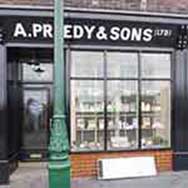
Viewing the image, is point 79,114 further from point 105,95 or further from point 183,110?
point 183,110

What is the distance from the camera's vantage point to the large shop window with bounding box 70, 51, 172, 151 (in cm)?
1243

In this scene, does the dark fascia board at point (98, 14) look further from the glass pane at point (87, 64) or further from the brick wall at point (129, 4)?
the glass pane at point (87, 64)

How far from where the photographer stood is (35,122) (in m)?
13.7

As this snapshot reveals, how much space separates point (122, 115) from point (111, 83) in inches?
33.6

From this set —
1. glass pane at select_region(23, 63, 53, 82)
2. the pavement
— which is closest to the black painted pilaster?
the pavement

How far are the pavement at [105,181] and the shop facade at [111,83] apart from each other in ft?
0.91

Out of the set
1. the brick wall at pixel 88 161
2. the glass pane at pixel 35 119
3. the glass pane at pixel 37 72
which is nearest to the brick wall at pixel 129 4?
the glass pane at pixel 37 72

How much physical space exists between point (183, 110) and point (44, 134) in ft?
12.2

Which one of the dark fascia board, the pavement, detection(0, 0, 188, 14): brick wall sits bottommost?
the pavement

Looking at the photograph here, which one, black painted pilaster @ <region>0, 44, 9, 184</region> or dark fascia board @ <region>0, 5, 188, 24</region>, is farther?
black painted pilaster @ <region>0, 44, 9, 184</region>

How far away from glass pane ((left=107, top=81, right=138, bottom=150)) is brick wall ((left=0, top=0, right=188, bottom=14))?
1.82m

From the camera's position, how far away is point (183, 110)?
12.8 metres

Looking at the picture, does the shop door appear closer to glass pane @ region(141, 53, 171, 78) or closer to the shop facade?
the shop facade

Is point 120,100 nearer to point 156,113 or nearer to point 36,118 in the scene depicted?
point 156,113
